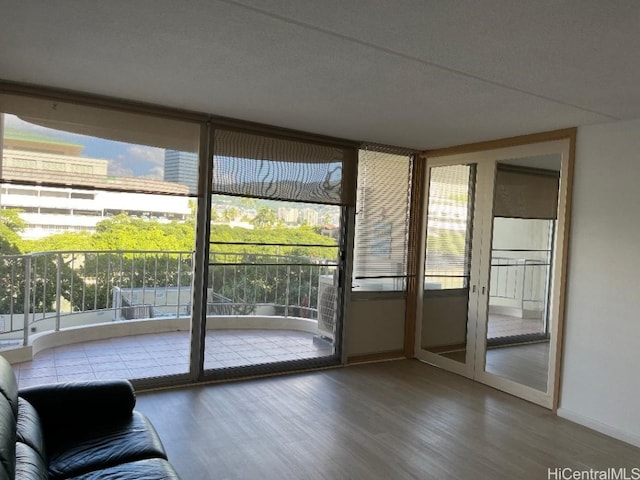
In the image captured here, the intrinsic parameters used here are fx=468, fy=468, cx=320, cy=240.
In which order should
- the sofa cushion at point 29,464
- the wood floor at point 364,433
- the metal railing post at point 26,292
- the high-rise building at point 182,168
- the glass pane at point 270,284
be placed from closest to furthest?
the sofa cushion at point 29,464 < the wood floor at point 364,433 < the high-rise building at point 182,168 < the metal railing post at point 26,292 < the glass pane at point 270,284

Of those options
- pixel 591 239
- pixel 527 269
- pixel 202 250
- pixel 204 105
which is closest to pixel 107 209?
pixel 202 250

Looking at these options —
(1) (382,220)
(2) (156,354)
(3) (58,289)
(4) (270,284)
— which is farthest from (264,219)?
(3) (58,289)

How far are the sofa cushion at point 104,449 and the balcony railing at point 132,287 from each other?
94.6 inches

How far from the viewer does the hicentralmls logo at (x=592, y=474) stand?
2781mm

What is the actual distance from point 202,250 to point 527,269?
2992 millimetres

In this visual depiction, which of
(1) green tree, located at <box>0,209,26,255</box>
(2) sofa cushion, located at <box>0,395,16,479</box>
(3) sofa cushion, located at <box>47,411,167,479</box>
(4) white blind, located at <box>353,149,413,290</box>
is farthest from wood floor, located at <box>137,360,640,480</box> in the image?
(1) green tree, located at <box>0,209,26,255</box>

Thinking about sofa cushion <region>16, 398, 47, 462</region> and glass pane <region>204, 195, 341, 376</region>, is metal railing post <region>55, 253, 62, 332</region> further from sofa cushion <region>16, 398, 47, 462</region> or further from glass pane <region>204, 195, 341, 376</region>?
sofa cushion <region>16, 398, 47, 462</region>

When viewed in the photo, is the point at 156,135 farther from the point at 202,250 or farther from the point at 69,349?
the point at 69,349

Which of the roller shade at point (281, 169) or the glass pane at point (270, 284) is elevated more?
the roller shade at point (281, 169)

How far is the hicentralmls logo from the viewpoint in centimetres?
278

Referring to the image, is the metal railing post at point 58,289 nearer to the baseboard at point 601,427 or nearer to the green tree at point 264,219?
the green tree at point 264,219

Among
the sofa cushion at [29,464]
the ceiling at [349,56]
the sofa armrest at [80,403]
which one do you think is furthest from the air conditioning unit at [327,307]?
the sofa cushion at [29,464]

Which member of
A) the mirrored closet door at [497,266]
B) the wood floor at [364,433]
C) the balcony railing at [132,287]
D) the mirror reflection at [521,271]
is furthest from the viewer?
the balcony railing at [132,287]

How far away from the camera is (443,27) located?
6.65 ft
